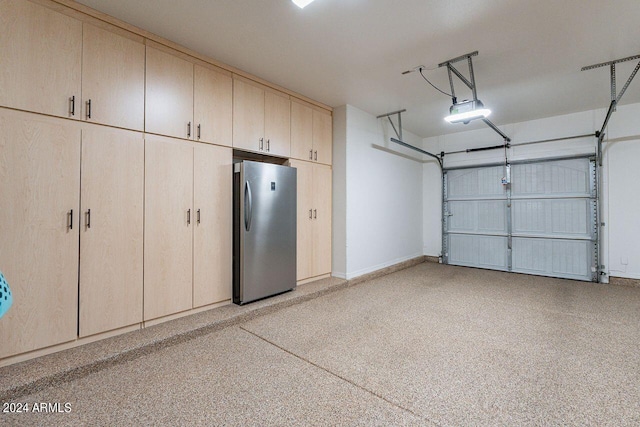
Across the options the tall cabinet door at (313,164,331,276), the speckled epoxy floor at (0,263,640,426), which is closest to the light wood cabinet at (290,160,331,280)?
the tall cabinet door at (313,164,331,276)

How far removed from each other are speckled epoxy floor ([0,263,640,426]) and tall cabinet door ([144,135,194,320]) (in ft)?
1.66

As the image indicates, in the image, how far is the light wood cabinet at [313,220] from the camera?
407cm

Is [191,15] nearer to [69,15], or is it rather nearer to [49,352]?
[69,15]

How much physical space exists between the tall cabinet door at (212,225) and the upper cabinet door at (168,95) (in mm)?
288

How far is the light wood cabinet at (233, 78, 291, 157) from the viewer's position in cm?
334

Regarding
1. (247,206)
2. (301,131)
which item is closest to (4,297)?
(247,206)

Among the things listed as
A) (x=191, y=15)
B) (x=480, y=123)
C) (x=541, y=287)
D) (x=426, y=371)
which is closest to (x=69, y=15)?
(x=191, y=15)

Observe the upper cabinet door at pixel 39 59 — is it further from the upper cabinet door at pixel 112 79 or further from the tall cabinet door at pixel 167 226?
the tall cabinet door at pixel 167 226

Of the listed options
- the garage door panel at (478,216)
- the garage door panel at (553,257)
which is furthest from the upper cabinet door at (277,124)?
the garage door panel at (553,257)

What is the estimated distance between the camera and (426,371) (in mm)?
2062

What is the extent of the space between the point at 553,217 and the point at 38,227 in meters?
6.97

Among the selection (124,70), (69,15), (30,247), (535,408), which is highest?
(69,15)

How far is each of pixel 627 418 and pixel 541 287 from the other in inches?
128

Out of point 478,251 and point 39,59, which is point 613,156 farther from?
point 39,59
